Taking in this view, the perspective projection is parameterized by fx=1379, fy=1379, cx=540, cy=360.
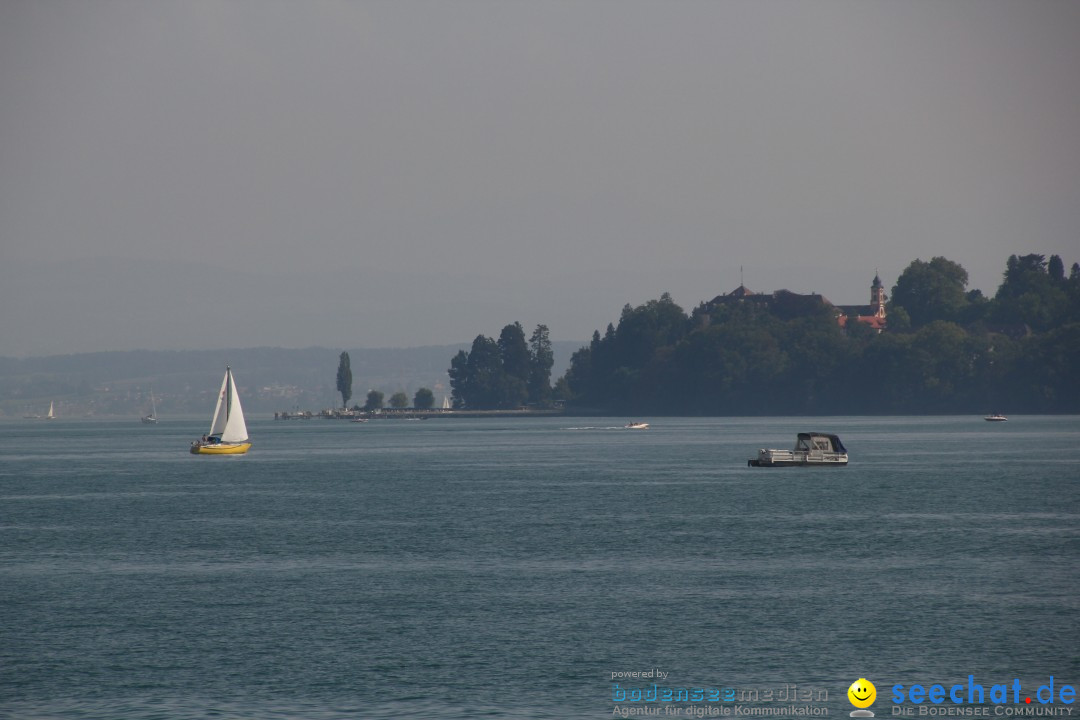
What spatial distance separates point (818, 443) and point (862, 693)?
110754 millimetres

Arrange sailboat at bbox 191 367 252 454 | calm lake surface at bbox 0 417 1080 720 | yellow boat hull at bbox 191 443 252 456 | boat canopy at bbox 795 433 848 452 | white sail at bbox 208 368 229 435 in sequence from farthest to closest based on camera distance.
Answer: yellow boat hull at bbox 191 443 252 456
sailboat at bbox 191 367 252 454
white sail at bbox 208 368 229 435
boat canopy at bbox 795 433 848 452
calm lake surface at bbox 0 417 1080 720

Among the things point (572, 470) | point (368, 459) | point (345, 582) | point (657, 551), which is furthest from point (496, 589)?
point (368, 459)

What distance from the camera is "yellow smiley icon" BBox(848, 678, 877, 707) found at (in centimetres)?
3584

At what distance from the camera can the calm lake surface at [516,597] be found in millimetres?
38406

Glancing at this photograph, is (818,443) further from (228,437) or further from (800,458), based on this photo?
(228,437)

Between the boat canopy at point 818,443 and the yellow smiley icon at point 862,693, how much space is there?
106m

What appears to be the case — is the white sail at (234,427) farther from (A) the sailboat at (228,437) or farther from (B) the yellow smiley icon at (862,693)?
(B) the yellow smiley icon at (862,693)

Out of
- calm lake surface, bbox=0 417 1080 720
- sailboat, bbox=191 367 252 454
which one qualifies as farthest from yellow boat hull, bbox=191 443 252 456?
calm lake surface, bbox=0 417 1080 720

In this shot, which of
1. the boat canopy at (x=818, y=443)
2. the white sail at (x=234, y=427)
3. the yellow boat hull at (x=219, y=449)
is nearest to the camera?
the boat canopy at (x=818, y=443)

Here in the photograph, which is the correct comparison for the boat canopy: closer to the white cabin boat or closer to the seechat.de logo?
the white cabin boat

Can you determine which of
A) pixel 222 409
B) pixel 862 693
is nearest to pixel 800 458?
pixel 222 409

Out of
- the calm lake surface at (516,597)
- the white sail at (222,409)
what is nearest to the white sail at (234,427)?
the white sail at (222,409)

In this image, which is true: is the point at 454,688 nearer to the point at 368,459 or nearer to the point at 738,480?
the point at 738,480

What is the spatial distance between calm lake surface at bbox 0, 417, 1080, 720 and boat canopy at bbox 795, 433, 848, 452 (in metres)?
36.3
